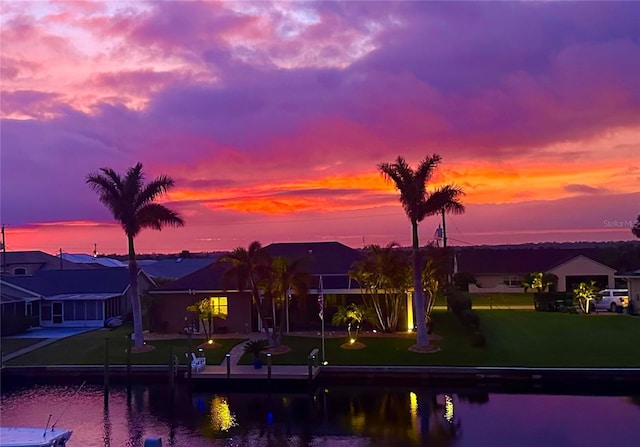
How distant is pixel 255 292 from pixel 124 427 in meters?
12.0

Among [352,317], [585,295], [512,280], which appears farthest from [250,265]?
[512,280]

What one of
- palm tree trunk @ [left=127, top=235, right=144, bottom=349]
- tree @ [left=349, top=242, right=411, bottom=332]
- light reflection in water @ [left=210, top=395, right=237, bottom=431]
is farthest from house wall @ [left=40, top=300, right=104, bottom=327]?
light reflection in water @ [left=210, top=395, right=237, bottom=431]

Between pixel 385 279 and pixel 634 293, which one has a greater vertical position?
pixel 385 279

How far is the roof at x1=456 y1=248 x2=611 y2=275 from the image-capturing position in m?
71.7

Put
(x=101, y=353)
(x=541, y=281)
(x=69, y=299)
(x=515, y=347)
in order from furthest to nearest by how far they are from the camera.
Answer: (x=541, y=281)
(x=69, y=299)
(x=101, y=353)
(x=515, y=347)

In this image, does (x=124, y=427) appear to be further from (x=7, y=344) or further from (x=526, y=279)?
(x=526, y=279)

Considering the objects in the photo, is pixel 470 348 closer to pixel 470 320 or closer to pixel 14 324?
pixel 470 320

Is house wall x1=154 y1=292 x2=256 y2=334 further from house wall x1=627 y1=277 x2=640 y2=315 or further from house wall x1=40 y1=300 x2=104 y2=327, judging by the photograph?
house wall x1=627 y1=277 x2=640 y2=315

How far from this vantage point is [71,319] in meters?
49.2

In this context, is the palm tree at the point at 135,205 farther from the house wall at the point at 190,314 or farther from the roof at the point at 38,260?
the roof at the point at 38,260

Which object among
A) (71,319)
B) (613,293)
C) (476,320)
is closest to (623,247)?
(613,293)

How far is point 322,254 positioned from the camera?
45750 millimetres

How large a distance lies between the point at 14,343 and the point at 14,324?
4.11 metres

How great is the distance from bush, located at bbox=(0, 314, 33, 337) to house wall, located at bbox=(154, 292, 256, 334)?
9840mm
